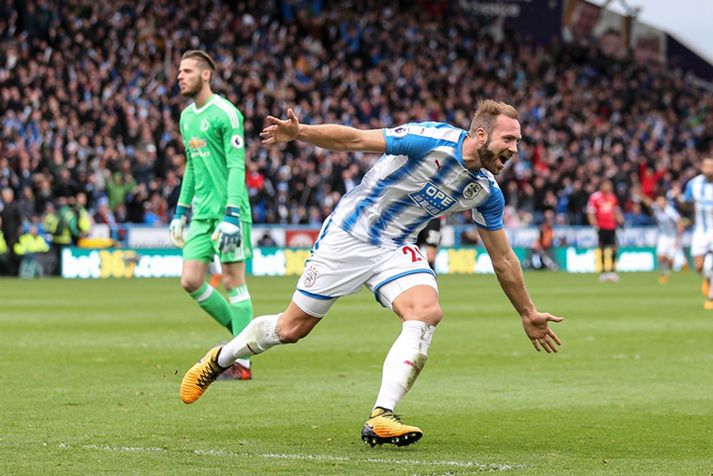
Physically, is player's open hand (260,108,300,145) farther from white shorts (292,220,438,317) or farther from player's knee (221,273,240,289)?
player's knee (221,273,240,289)

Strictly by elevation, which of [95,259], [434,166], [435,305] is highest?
[434,166]

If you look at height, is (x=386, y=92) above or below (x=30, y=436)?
above

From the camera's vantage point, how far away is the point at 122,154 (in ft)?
105

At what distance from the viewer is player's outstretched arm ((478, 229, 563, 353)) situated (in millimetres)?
7688

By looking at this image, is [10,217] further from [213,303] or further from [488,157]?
[488,157]

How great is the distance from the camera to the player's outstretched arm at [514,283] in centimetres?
769

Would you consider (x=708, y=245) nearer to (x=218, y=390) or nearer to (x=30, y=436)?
(x=218, y=390)

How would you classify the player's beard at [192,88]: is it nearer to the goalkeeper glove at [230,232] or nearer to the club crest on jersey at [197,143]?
the club crest on jersey at [197,143]

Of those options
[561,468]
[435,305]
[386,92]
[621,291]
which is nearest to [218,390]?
[435,305]

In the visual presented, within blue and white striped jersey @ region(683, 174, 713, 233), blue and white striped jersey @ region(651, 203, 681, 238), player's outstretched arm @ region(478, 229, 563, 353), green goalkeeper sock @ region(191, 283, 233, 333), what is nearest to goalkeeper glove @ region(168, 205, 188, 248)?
green goalkeeper sock @ region(191, 283, 233, 333)

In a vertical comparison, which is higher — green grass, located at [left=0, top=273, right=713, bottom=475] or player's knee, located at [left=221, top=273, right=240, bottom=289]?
player's knee, located at [left=221, top=273, right=240, bottom=289]

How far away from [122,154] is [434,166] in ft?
83.6

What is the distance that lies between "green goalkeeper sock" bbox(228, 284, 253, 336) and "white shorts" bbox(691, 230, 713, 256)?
11.9 meters

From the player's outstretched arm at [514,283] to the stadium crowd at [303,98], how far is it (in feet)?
61.0
